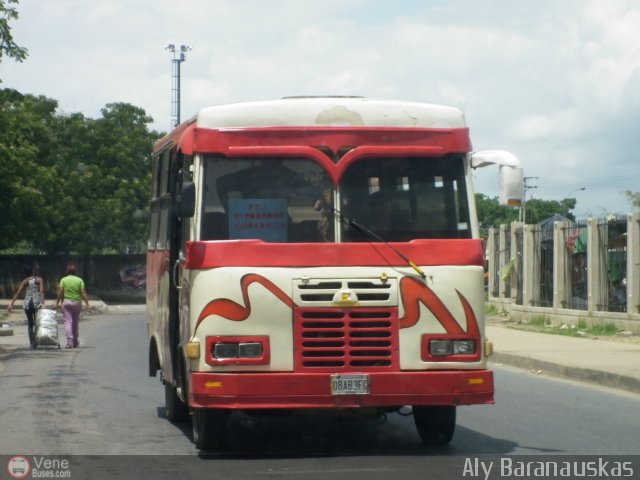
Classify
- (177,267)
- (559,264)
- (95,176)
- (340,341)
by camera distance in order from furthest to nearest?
(95,176)
(559,264)
(177,267)
(340,341)

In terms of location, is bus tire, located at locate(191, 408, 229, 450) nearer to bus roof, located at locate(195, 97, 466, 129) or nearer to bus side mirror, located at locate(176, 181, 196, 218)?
Answer: bus side mirror, located at locate(176, 181, 196, 218)

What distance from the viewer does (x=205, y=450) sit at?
9.83 meters

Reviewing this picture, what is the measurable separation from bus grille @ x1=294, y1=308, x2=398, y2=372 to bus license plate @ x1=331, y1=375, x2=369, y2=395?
0.09m

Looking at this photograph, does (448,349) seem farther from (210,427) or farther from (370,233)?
(210,427)

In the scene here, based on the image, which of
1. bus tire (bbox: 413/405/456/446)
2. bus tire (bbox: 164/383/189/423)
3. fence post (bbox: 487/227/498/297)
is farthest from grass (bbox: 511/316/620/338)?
bus tire (bbox: 413/405/456/446)

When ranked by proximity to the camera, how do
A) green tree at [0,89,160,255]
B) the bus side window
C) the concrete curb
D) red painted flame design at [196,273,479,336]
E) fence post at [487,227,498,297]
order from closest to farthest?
red painted flame design at [196,273,479,336] → the bus side window → the concrete curb → fence post at [487,227,498,297] → green tree at [0,89,160,255]

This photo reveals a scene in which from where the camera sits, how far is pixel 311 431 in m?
11.1

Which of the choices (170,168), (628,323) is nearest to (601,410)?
(170,168)

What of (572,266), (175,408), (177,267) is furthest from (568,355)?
(177,267)

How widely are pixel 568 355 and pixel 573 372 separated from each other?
2.51m

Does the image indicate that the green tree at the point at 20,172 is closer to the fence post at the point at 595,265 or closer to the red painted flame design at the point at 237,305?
the fence post at the point at 595,265

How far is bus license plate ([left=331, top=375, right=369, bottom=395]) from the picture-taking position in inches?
356

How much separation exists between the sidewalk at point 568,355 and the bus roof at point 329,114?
22.5 feet

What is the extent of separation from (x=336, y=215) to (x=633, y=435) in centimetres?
375
